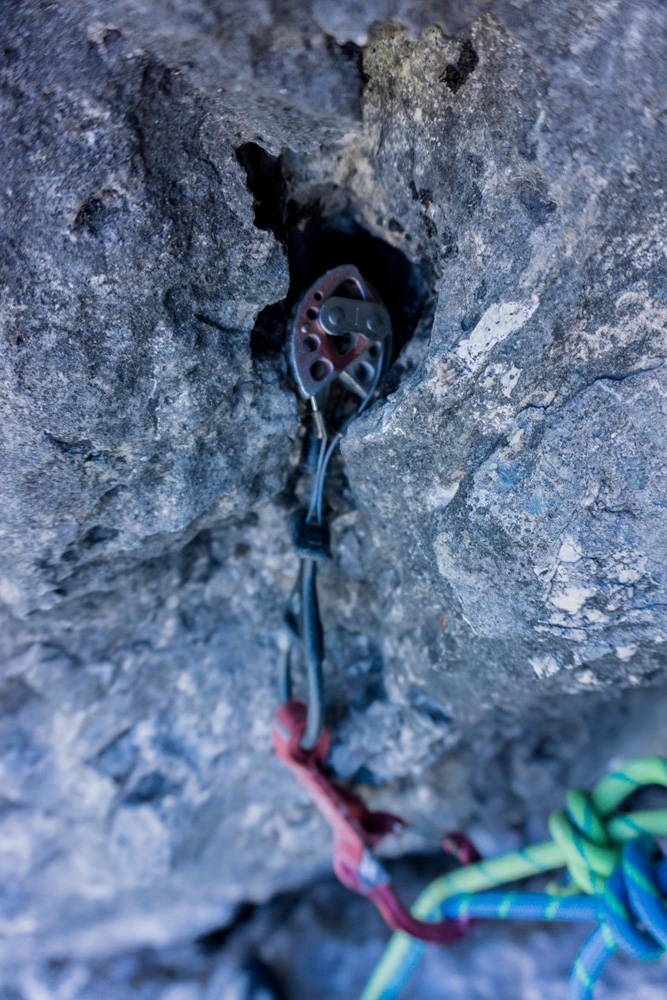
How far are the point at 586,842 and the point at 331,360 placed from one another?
1.76 ft

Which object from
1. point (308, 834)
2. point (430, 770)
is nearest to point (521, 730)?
point (430, 770)

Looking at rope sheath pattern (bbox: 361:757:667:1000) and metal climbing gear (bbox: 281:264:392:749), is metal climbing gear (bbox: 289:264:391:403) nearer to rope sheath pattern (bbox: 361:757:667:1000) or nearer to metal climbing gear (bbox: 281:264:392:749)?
metal climbing gear (bbox: 281:264:392:749)

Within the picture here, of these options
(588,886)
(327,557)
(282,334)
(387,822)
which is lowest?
(387,822)

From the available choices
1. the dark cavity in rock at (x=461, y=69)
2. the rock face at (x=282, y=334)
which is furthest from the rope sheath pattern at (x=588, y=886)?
the dark cavity in rock at (x=461, y=69)

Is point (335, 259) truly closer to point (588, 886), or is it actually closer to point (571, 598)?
point (571, 598)

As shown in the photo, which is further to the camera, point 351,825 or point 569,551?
point 351,825

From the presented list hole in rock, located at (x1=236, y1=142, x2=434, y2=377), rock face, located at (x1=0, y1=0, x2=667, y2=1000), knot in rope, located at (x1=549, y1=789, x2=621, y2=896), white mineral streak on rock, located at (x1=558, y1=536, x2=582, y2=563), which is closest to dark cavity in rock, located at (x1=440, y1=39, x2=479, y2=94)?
rock face, located at (x1=0, y1=0, x2=667, y2=1000)

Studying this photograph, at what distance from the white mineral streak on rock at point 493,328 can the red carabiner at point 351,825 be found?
0.41m

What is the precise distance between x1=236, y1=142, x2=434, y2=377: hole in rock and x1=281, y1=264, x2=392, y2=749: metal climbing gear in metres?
0.01

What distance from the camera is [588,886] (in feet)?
2.27

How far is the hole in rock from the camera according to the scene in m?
0.56

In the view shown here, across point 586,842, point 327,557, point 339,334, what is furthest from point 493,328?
point 586,842

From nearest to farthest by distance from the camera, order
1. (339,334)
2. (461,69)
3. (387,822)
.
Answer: (461,69) < (339,334) < (387,822)

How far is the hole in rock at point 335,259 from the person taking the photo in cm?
Answer: 56
